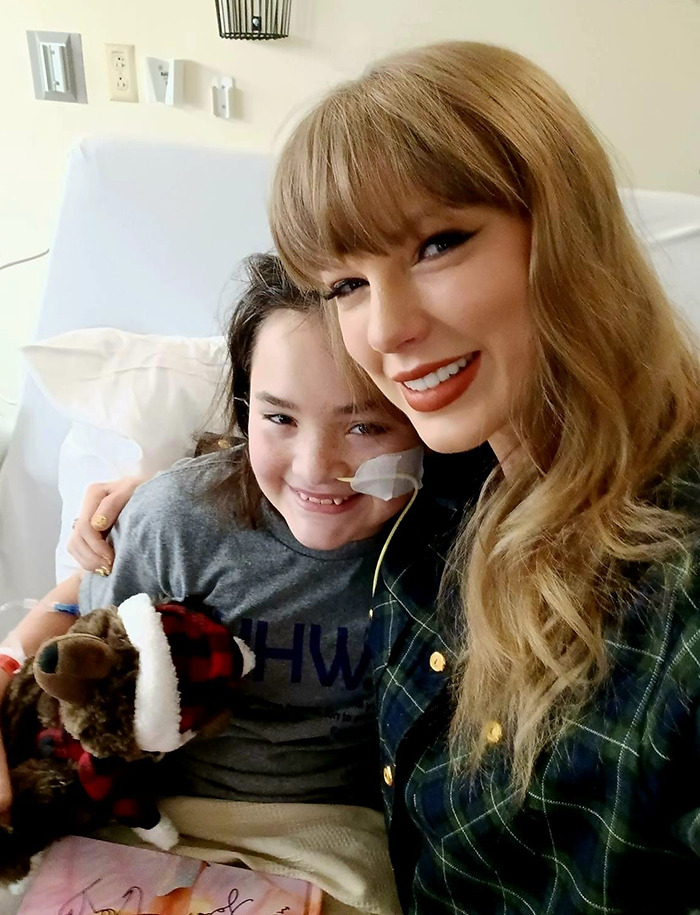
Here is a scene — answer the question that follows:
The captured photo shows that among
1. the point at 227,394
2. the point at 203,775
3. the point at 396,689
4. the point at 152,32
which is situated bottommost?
the point at 203,775

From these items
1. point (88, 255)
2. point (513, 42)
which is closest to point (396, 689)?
point (88, 255)

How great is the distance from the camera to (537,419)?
28.0 inches

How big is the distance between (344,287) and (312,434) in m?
0.19

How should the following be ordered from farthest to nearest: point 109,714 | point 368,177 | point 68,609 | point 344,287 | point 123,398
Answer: point 123,398, point 68,609, point 109,714, point 344,287, point 368,177

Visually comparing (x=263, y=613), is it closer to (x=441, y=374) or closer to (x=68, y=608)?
(x=68, y=608)

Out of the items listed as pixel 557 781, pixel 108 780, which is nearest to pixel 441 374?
pixel 557 781

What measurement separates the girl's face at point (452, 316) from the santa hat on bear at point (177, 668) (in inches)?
14.9

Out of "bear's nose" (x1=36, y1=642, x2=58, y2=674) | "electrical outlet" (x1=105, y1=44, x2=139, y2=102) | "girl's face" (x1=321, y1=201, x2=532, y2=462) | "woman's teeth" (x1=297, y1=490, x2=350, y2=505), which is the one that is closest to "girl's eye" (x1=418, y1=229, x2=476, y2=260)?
"girl's face" (x1=321, y1=201, x2=532, y2=462)

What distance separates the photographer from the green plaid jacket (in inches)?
24.3

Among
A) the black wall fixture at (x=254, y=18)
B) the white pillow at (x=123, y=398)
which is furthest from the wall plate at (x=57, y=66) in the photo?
the white pillow at (x=123, y=398)

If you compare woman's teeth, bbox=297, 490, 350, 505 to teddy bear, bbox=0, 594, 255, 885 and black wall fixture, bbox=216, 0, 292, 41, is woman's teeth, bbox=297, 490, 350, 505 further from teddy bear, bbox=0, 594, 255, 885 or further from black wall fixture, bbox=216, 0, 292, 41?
black wall fixture, bbox=216, 0, 292, 41

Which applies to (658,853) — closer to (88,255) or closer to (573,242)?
(573,242)

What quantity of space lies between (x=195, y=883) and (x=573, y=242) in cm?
77

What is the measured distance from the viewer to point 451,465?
942 millimetres
